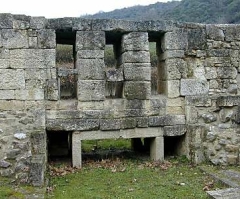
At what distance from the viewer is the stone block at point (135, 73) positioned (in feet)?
31.1

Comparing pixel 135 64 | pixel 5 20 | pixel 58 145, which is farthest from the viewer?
pixel 58 145

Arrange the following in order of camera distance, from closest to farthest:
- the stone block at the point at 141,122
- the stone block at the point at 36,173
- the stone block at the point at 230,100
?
1. the stone block at the point at 36,173
2. the stone block at the point at 230,100
3. the stone block at the point at 141,122

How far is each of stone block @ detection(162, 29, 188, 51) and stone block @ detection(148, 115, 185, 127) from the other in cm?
165

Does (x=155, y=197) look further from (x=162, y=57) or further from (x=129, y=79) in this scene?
(x=162, y=57)

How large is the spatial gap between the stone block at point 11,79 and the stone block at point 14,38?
552 mm

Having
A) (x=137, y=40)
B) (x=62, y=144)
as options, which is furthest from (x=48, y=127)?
(x=137, y=40)

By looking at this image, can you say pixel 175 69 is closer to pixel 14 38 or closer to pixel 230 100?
pixel 230 100

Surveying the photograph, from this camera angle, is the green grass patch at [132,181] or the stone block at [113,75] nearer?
the green grass patch at [132,181]

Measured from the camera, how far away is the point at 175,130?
9.80m

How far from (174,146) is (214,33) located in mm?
3075

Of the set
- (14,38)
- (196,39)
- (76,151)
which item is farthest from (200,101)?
(14,38)

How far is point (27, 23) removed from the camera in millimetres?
9000

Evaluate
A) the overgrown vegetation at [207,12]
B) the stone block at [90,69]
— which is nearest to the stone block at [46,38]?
the stone block at [90,69]

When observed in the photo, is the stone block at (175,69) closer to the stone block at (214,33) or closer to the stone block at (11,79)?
the stone block at (214,33)
